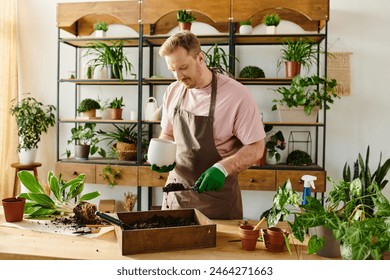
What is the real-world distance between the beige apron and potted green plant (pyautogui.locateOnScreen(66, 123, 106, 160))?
2.01 metres

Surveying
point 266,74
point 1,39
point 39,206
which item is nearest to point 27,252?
point 39,206

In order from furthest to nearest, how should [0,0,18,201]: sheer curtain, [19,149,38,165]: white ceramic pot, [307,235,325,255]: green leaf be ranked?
1. [0,0,18,201]: sheer curtain
2. [19,149,38,165]: white ceramic pot
3. [307,235,325,255]: green leaf

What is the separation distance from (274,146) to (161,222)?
247 cm

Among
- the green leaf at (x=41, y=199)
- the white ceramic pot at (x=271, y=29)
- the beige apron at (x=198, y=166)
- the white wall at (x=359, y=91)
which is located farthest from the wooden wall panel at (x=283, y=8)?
the green leaf at (x=41, y=199)

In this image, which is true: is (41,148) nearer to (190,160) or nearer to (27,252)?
(190,160)

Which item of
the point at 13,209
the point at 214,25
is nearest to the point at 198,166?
the point at 13,209

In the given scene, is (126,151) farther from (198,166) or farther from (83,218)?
(83,218)

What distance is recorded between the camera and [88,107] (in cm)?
410

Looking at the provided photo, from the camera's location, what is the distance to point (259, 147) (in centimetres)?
221

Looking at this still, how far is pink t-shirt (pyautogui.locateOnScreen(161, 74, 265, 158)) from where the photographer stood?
2207 millimetres

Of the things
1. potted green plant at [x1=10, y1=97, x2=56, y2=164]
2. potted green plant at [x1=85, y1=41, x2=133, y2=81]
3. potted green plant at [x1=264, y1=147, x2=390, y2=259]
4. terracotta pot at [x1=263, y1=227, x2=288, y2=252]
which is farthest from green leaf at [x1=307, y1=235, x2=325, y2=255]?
potted green plant at [x1=10, y1=97, x2=56, y2=164]

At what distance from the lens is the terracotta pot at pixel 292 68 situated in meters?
3.79

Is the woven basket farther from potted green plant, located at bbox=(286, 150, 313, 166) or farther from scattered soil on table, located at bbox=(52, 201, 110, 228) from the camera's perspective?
scattered soil on table, located at bbox=(52, 201, 110, 228)
